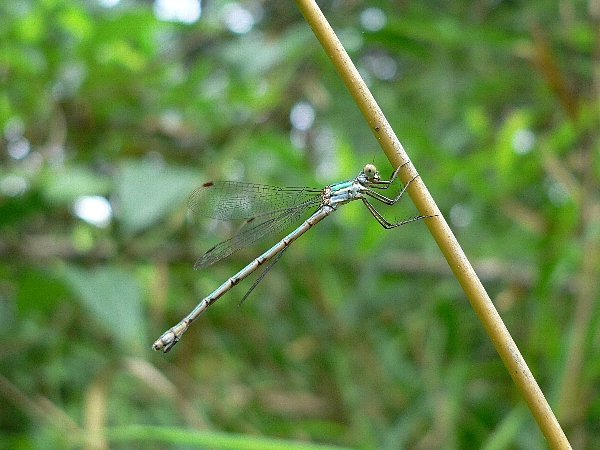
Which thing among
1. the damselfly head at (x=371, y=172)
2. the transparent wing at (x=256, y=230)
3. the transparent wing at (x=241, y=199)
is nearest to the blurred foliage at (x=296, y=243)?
the transparent wing at (x=241, y=199)

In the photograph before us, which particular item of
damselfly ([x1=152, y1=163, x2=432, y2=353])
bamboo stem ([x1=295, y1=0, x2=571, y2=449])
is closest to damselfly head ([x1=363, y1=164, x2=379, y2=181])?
damselfly ([x1=152, y1=163, x2=432, y2=353])

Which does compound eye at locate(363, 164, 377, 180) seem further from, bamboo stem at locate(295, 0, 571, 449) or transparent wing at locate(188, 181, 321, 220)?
bamboo stem at locate(295, 0, 571, 449)

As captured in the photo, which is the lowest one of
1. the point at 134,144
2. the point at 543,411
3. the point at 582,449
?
the point at 543,411

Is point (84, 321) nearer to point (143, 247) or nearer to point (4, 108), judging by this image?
point (143, 247)

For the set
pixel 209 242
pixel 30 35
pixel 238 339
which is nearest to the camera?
pixel 30 35

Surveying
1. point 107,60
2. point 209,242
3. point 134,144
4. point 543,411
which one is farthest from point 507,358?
point 134,144
